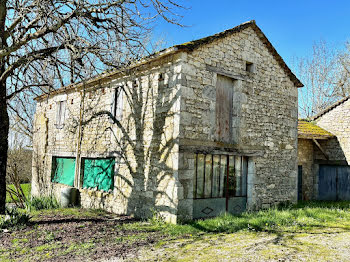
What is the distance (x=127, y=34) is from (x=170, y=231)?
464cm

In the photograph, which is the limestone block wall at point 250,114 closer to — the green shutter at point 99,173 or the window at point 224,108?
the window at point 224,108

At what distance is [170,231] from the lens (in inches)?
268

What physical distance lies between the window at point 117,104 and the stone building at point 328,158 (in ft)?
24.8

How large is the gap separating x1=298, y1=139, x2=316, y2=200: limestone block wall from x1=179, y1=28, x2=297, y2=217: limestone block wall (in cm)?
262

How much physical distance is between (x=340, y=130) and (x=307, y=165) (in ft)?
6.61

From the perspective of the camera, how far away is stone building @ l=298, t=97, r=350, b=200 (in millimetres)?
12797

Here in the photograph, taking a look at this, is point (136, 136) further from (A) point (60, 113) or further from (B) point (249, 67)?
(A) point (60, 113)

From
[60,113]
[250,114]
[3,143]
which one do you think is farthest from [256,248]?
[60,113]

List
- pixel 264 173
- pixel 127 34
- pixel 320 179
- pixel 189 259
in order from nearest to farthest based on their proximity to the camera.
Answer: pixel 189 259 < pixel 127 34 < pixel 264 173 < pixel 320 179

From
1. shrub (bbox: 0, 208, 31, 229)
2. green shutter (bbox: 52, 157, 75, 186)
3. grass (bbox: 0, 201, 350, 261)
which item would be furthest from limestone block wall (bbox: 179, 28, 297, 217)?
green shutter (bbox: 52, 157, 75, 186)

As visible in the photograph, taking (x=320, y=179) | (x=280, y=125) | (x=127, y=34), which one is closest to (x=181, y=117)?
(x=127, y=34)

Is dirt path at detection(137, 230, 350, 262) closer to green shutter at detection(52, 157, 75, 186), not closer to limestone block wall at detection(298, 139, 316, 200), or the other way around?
limestone block wall at detection(298, 139, 316, 200)

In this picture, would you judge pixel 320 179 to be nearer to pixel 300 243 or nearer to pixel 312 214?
pixel 312 214

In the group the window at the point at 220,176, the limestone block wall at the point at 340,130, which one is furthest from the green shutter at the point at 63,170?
the limestone block wall at the point at 340,130
